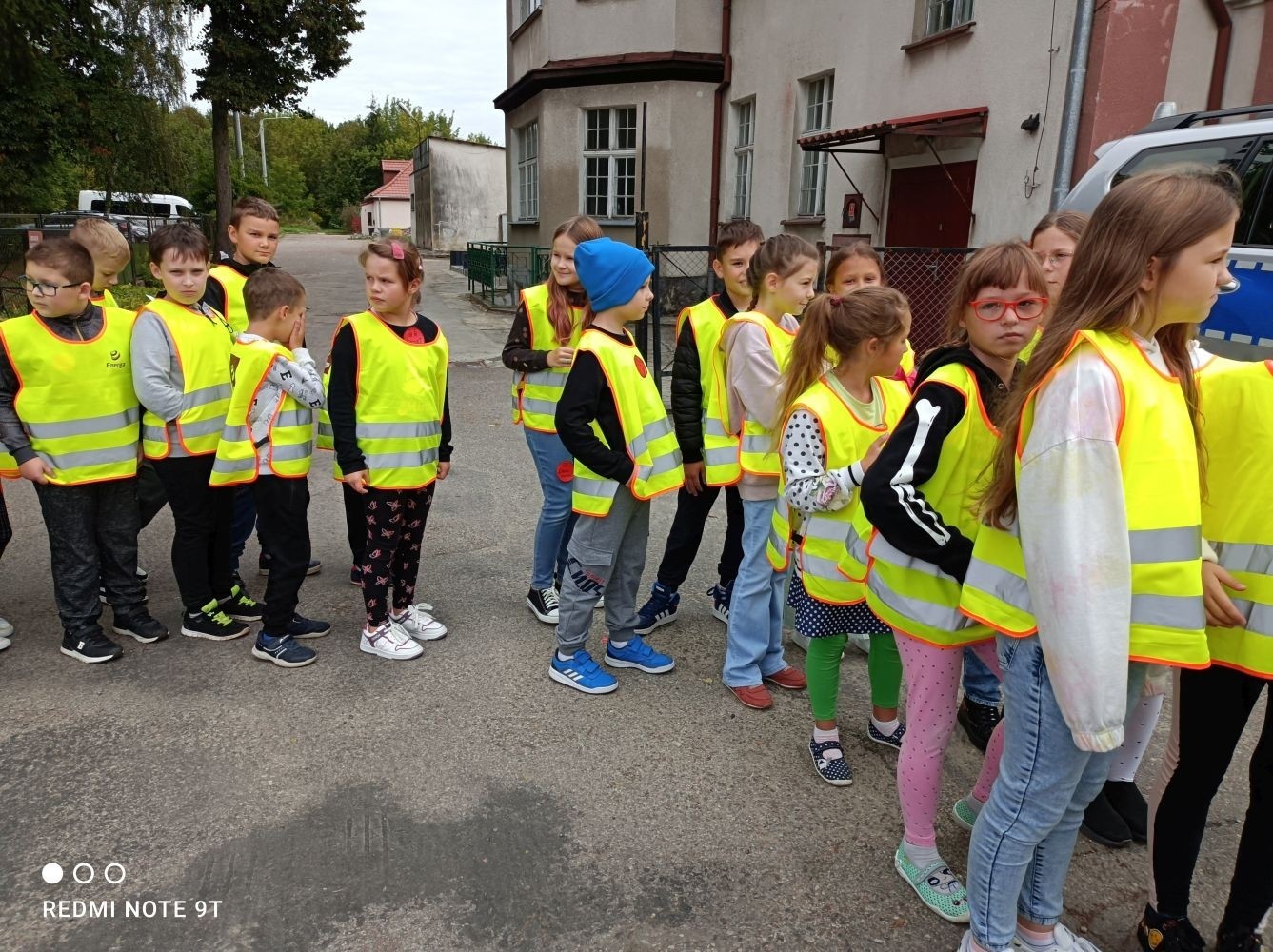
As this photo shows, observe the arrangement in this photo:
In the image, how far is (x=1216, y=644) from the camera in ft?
6.50

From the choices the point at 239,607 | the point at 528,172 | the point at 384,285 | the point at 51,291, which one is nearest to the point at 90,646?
the point at 239,607

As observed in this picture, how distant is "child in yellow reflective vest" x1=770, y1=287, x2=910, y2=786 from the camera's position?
2.70 metres

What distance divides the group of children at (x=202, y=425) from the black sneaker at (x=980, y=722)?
228cm

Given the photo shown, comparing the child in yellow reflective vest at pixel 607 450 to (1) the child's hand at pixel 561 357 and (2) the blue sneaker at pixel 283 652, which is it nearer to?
(1) the child's hand at pixel 561 357

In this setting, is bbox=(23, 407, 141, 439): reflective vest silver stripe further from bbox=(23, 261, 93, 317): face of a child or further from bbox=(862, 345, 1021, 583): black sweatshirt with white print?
bbox=(862, 345, 1021, 583): black sweatshirt with white print

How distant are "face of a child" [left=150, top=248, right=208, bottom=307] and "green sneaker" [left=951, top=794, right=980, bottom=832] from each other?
365cm

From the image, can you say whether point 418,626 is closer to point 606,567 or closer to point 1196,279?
point 606,567

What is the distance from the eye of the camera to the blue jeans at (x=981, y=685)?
3.26m

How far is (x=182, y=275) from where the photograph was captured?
12.3 ft

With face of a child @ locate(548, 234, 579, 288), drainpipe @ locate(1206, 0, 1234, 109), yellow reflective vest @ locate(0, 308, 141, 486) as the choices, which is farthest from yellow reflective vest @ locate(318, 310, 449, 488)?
drainpipe @ locate(1206, 0, 1234, 109)

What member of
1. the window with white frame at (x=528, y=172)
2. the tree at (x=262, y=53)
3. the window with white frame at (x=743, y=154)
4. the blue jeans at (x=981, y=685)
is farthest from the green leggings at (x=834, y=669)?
the tree at (x=262, y=53)

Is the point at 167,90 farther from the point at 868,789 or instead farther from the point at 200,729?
the point at 868,789

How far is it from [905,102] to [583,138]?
7.87 metres

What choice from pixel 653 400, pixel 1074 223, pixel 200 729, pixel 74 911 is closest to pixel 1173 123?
pixel 1074 223
